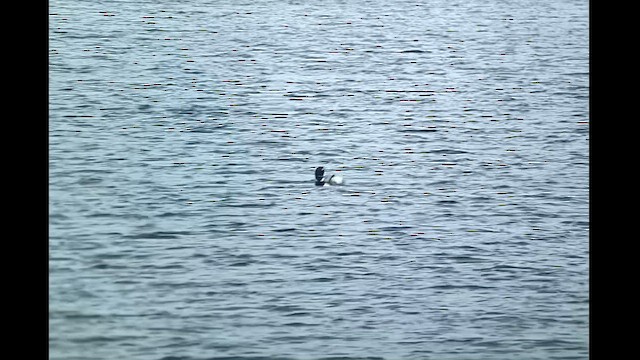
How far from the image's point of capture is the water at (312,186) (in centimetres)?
472

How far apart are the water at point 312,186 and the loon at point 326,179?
122mm

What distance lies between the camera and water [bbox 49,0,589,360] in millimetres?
4719

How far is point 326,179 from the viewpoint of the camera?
729cm

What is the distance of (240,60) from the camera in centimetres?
1077

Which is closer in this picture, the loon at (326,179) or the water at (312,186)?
the water at (312,186)

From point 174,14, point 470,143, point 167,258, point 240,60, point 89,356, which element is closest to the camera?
point 89,356

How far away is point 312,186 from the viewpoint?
725cm

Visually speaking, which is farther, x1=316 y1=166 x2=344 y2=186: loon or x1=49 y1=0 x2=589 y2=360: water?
x1=316 y1=166 x2=344 y2=186: loon

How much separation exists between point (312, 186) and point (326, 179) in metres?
0.12

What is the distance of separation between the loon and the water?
122mm

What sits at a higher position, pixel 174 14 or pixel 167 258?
pixel 174 14
